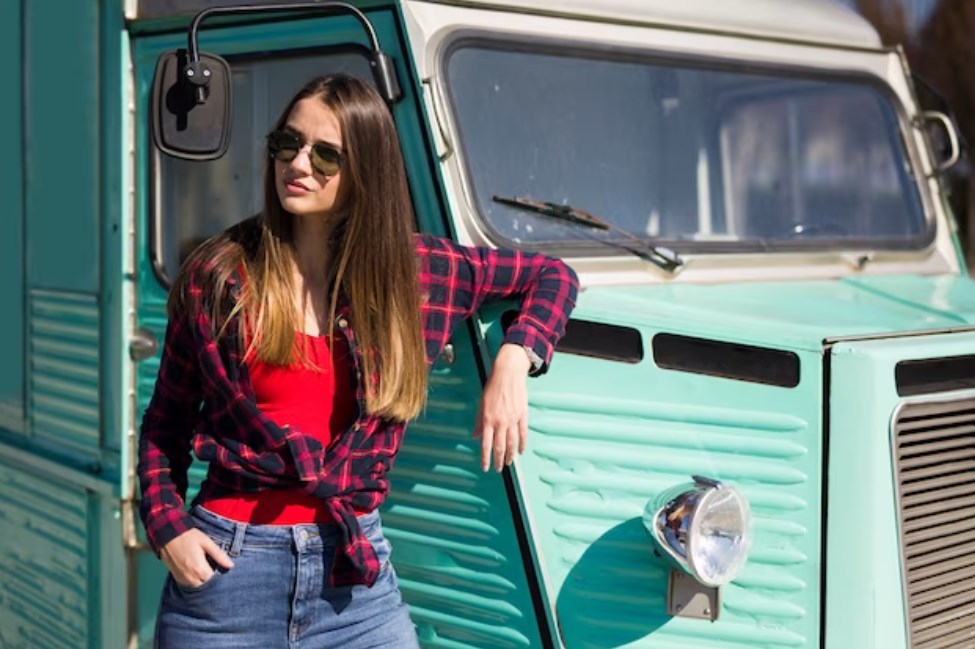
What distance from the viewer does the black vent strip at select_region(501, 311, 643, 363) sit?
2.85 metres

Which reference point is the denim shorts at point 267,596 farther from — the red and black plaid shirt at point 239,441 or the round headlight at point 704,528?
the round headlight at point 704,528

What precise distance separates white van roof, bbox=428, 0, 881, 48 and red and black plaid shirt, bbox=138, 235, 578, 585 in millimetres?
1041

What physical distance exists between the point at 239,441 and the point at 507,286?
2.15 feet

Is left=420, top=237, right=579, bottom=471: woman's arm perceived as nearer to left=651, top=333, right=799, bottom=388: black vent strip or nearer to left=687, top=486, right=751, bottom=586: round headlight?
left=651, top=333, right=799, bottom=388: black vent strip

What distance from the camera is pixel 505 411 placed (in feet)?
8.39

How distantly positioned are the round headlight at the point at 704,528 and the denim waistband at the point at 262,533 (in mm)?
627

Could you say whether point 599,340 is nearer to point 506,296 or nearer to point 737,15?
point 506,296

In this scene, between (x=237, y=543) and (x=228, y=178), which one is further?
(x=228, y=178)

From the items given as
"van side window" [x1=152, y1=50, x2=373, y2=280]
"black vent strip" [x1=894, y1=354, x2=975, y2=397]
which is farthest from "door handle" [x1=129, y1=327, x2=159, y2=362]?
"black vent strip" [x1=894, y1=354, x2=975, y2=397]

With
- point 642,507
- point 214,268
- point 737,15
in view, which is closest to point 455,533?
point 642,507

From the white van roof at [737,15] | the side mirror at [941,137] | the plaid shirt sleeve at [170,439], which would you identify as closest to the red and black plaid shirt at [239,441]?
the plaid shirt sleeve at [170,439]

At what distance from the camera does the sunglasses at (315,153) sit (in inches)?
97.3

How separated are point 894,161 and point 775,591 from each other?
190 cm

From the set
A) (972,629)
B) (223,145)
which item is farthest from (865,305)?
(223,145)
